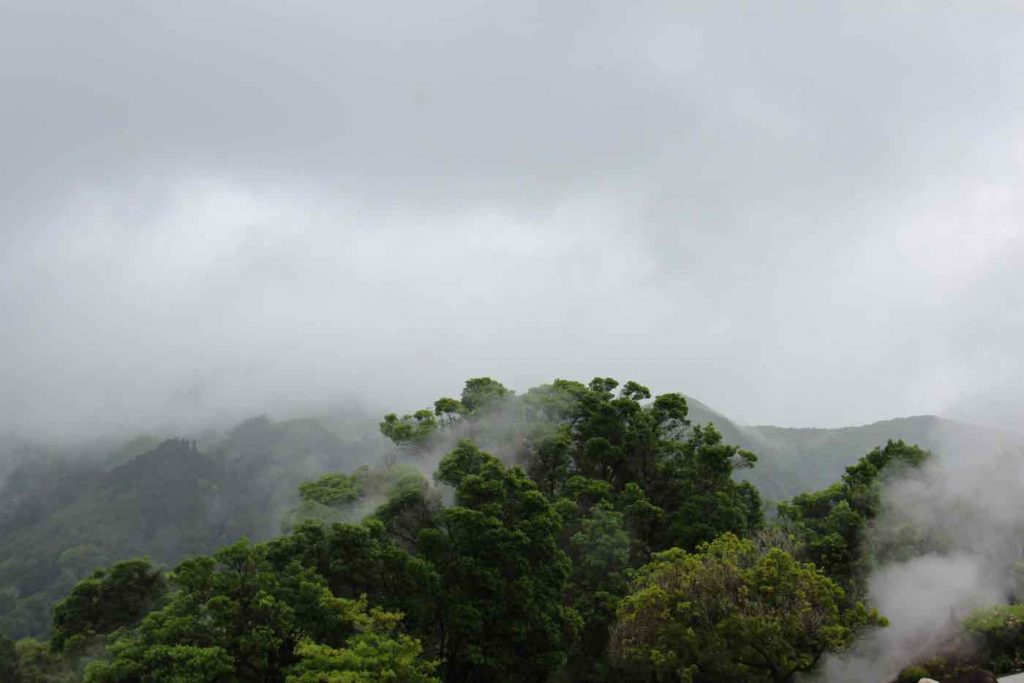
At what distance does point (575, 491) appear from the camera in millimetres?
40156

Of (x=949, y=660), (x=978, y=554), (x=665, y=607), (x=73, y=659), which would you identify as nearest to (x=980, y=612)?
(x=949, y=660)

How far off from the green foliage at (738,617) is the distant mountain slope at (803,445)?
370 feet

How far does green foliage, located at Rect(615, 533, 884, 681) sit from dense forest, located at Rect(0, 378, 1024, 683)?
0.07 m

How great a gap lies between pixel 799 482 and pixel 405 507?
128 metres

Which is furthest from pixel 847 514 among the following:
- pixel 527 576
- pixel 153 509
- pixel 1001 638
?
pixel 153 509

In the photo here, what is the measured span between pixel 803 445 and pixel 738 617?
522 feet

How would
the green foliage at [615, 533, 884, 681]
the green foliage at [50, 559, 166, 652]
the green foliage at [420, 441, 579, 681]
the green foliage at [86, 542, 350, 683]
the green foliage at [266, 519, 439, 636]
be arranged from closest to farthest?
the green foliage at [615, 533, 884, 681]
the green foliage at [86, 542, 350, 683]
the green foliage at [266, 519, 439, 636]
the green foliage at [420, 441, 579, 681]
the green foliage at [50, 559, 166, 652]

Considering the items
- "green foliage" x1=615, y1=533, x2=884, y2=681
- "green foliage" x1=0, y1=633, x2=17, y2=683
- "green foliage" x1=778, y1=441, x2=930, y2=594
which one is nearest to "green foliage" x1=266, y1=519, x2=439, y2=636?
"green foliage" x1=615, y1=533, x2=884, y2=681

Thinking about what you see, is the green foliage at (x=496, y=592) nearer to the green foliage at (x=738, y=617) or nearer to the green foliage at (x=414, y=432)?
the green foliage at (x=738, y=617)

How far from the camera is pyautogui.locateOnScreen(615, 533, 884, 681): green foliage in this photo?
2288 cm

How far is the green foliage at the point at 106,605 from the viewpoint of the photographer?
31578 mm

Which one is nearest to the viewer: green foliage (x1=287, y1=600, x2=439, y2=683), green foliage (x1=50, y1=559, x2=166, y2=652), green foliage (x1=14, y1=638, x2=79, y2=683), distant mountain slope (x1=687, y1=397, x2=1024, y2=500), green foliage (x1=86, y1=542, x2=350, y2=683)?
green foliage (x1=287, y1=600, x2=439, y2=683)

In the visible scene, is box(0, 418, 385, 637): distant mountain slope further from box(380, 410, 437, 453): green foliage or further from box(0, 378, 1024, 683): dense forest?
box(0, 378, 1024, 683): dense forest

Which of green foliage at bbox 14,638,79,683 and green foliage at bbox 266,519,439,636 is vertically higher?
green foliage at bbox 266,519,439,636
